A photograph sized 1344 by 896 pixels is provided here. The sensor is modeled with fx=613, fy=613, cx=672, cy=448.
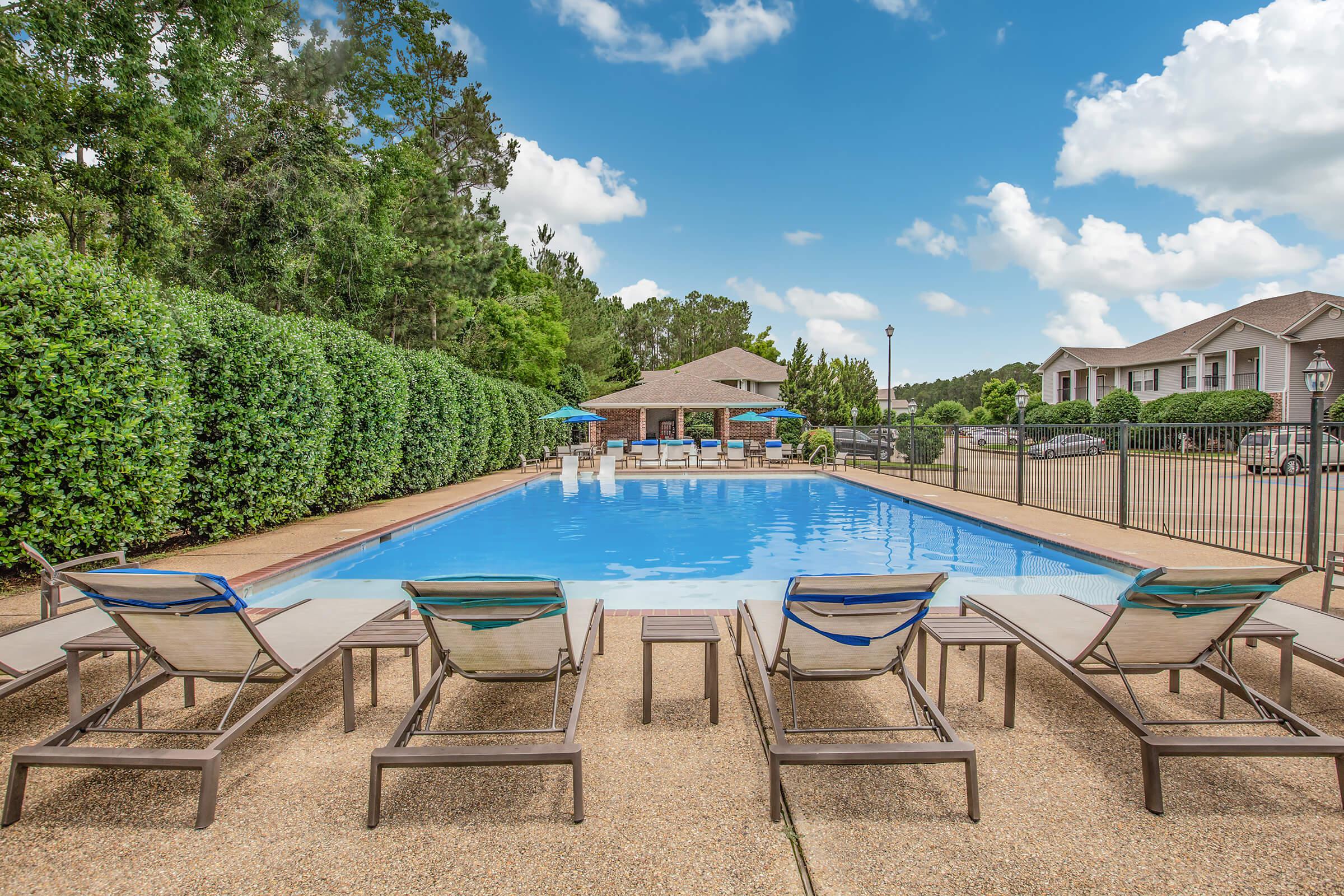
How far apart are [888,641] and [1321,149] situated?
Answer: 92.7ft

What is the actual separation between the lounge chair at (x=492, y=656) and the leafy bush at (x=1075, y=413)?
120 ft

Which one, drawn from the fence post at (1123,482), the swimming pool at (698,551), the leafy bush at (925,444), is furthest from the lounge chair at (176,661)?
the leafy bush at (925,444)

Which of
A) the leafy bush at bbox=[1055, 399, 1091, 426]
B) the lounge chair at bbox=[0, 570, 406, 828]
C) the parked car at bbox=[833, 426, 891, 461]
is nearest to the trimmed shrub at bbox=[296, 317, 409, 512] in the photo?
the lounge chair at bbox=[0, 570, 406, 828]

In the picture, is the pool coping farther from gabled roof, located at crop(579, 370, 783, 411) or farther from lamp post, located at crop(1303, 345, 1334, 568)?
gabled roof, located at crop(579, 370, 783, 411)

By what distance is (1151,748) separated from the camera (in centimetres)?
239

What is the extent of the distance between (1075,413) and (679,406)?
21.8 meters

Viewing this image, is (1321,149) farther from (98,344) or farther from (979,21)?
(98,344)

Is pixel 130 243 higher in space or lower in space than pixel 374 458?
higher

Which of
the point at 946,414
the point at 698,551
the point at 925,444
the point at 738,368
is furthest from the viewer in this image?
the point at 738,368

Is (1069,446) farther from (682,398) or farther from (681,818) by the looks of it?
(682,398)

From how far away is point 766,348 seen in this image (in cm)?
6000

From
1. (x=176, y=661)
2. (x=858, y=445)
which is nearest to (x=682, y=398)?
(x=858, y=445)

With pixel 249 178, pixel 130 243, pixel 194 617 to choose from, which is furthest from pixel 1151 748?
pixel 249 178

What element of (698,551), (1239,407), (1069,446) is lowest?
(698,551)
